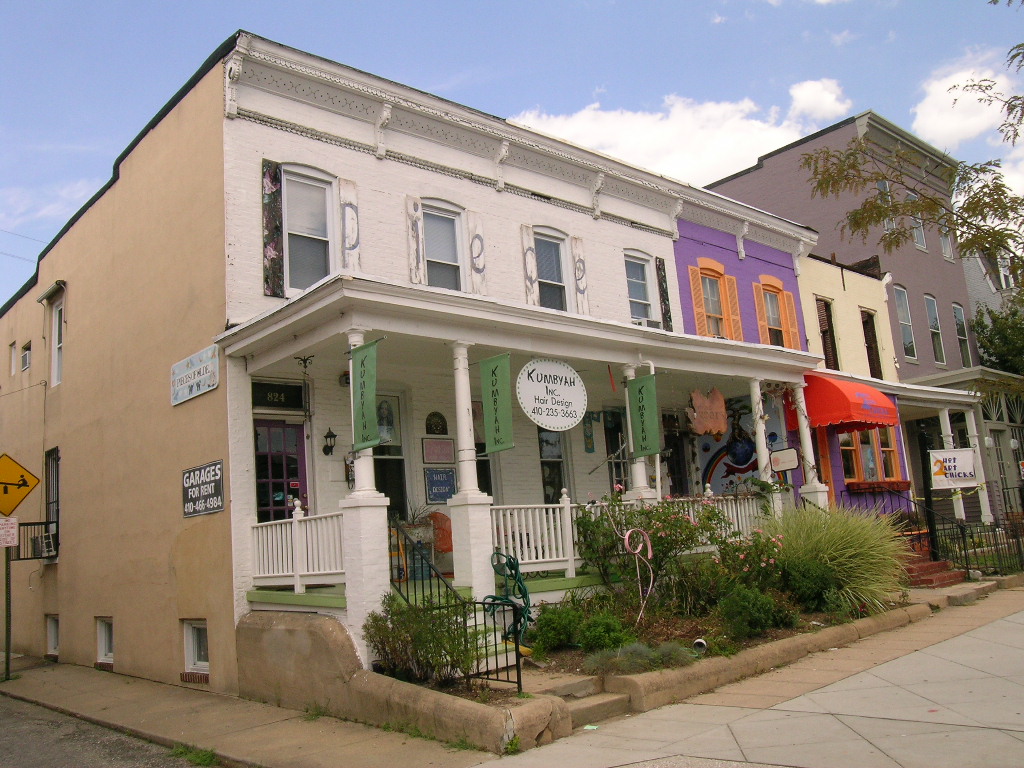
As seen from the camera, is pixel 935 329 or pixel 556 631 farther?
pixel 935 329

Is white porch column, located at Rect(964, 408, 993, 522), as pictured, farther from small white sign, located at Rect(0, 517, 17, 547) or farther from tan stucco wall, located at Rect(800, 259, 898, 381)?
small white sign, located at Rect(0, 517, 17, 547)

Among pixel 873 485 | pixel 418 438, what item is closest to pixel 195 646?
pixel 418 438

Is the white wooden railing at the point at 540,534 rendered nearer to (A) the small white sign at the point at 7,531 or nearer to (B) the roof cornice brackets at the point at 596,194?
(B) the roof cornice brackets at the point at 596,194

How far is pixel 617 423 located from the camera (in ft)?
51.6

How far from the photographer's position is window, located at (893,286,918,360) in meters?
22.7

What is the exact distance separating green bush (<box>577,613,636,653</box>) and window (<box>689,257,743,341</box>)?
845cm

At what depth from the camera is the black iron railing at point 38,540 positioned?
50.2ft

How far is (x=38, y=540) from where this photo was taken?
51.0 ft

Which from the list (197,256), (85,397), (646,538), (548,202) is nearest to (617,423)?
(548,202)

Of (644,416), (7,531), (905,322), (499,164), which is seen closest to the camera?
(644,416)

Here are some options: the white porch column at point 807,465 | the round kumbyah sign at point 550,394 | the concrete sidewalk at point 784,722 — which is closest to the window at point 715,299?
the white porch column at point 807,465

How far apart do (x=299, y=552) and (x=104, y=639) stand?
6.12 metres

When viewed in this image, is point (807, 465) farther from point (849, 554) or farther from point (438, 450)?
point (438, 450)

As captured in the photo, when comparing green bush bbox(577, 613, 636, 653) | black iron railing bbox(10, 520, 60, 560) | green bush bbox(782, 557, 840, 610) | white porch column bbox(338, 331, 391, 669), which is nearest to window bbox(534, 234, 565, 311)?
green bush bbox(782, 557, 840, 610)
